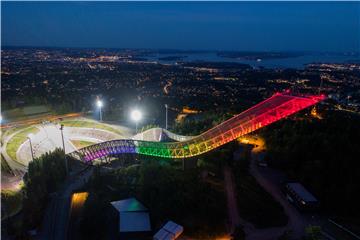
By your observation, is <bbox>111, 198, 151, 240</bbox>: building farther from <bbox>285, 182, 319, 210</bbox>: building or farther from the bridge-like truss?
<bbox>285, 182, 319, 210</bbox>: building

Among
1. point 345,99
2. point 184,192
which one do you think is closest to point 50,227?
point 184,192

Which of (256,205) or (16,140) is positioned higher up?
(16,140)

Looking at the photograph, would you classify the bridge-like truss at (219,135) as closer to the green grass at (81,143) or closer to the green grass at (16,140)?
the green grass at (81,143)

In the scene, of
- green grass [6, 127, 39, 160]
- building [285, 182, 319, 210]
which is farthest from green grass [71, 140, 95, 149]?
building [285, 182, 319, 210]

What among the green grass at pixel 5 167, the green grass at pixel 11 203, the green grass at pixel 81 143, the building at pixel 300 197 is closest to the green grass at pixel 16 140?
the green grass at pixel 5 167

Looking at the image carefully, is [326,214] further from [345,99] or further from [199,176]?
[345,99]

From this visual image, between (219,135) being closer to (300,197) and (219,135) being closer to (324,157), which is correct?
(300,197)

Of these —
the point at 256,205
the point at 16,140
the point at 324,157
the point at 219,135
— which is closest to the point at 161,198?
the point at 256,205
